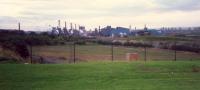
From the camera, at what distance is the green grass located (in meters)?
20.6

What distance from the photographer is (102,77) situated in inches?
940

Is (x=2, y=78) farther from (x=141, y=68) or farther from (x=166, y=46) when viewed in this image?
(x=166, y=46)

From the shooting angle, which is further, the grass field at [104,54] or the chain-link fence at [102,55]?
the grass field at [104,54]

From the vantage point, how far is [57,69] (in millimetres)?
26875

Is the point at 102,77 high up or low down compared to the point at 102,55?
up

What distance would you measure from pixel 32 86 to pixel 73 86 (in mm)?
1904

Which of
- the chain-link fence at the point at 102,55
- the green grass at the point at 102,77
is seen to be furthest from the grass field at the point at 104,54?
the green grass at the point at 102,77

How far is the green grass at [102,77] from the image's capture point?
2064 cm

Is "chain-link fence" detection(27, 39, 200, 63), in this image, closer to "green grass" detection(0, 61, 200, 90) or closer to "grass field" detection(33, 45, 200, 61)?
"grass field" detection(33, 45, 200, 61)

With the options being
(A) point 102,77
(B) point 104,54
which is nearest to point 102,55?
(B) point 104,54

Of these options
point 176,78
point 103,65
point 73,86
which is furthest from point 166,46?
point 73,86

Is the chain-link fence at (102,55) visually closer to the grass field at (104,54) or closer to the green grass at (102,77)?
the grass field at (104,54)

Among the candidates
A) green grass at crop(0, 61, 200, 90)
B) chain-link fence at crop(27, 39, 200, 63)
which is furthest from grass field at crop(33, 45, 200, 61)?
green grass at crop(0, 61, 200, 90)

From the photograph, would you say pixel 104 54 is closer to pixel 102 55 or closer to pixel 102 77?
pixel 102 55
